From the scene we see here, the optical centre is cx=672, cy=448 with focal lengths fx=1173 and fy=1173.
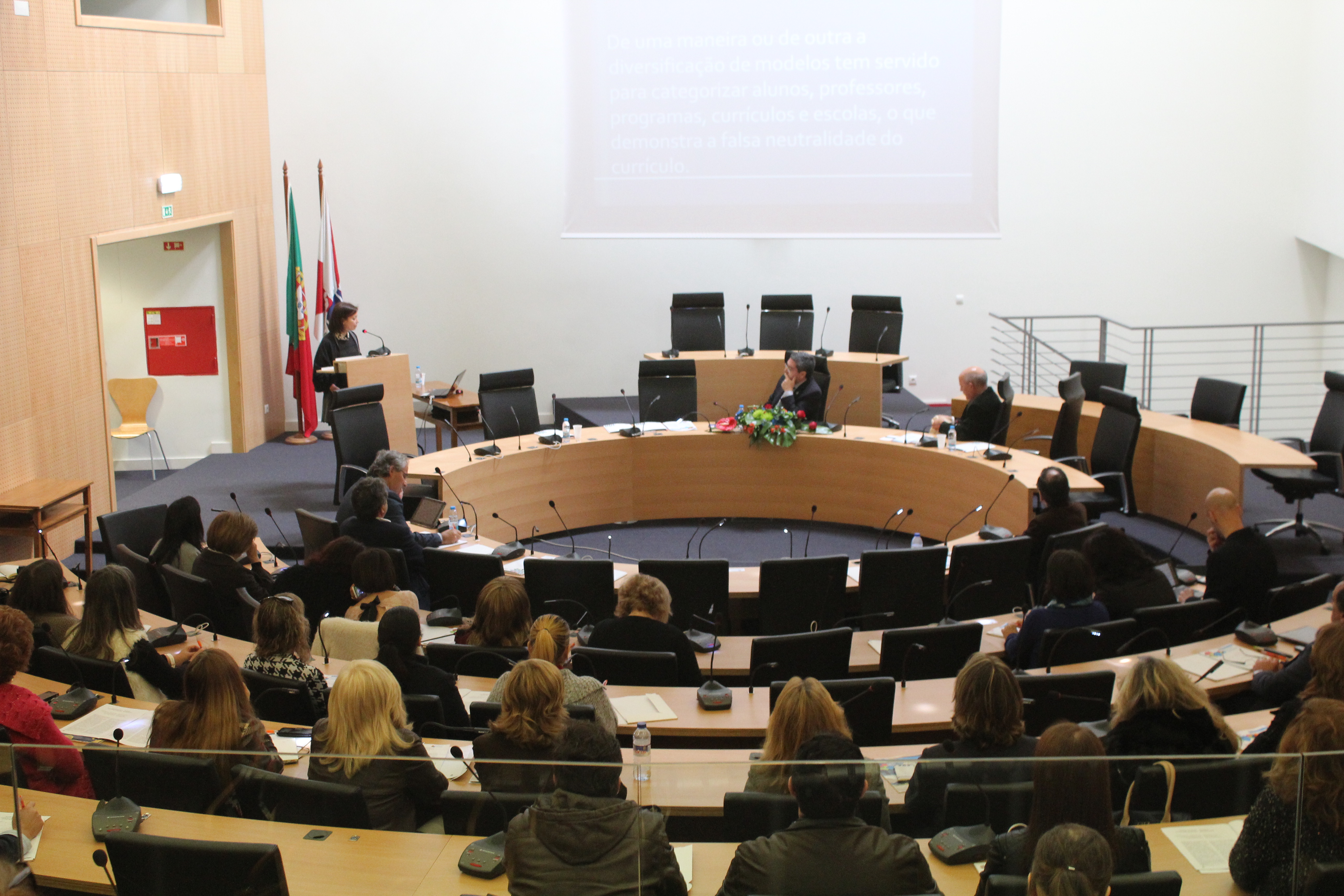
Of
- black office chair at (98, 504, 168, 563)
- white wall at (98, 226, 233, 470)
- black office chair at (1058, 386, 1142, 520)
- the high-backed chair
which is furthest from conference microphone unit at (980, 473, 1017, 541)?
white wall at (98, 226, 233, 470)

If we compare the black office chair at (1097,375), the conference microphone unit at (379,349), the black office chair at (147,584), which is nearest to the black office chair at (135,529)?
the black office chair at (147,584)

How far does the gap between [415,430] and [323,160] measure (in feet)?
10.7

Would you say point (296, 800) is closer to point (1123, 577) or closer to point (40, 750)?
point (40, 750)

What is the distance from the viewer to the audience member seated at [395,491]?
693cm

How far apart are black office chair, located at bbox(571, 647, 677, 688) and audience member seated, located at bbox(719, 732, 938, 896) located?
1.89 m

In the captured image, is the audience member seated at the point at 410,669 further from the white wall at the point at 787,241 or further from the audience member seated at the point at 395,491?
the white wall at the point at 787,241

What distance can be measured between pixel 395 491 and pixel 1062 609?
3951 millimetres

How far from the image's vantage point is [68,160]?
8195 mm

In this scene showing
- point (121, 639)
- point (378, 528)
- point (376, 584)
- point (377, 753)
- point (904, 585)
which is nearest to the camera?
point (377, 753)

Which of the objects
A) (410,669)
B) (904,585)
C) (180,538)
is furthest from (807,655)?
(180,538)

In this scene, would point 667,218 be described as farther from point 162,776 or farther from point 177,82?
point 162,776

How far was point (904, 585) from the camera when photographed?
6.10 meters

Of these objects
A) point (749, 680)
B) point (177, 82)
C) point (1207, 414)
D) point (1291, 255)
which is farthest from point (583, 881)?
point (1291, 255)

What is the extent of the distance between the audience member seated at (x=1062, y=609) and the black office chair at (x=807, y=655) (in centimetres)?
85
